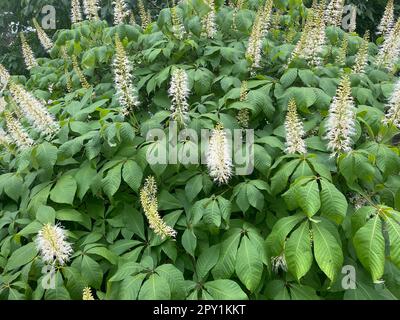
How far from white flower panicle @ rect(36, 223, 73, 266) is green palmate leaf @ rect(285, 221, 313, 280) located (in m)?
1.12

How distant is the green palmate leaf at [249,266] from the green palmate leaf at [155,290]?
13.8 inches

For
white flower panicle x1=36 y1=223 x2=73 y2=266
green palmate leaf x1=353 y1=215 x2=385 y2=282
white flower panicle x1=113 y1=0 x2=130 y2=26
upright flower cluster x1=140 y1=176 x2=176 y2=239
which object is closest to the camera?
green palmate leaf x1=353 y1=215 x2=385 y2=282

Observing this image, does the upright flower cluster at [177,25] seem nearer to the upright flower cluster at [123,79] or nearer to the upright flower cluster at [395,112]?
the upright flower cluster at [123,79]

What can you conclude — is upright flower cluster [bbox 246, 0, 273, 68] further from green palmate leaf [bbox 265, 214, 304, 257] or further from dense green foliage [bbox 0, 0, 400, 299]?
green palmate leaf [bbox 265, 214, 304, 257]

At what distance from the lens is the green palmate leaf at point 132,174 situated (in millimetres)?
2255

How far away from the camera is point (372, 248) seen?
1775mm

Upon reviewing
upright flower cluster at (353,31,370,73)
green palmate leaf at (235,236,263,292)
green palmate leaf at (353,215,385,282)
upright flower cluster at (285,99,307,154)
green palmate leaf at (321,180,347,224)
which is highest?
upright flower cluster at (353,31,370,73)

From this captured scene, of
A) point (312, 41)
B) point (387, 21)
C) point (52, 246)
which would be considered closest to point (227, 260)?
point (52, 246)

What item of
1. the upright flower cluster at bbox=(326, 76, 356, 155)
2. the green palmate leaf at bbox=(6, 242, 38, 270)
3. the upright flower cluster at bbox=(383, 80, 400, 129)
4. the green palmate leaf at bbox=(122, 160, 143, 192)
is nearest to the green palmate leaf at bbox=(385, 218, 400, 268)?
the upright flower cluster at bbox=(326, 76, 356, 155)

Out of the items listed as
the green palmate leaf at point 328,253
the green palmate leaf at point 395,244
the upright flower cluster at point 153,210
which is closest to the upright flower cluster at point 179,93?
the upright flower cluster at point 153,210

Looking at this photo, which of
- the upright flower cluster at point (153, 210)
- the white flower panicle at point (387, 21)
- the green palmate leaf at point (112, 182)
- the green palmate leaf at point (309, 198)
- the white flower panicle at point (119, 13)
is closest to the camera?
the green palmate leaf at point (309, 198)

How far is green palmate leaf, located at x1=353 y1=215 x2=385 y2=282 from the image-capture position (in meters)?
1.76

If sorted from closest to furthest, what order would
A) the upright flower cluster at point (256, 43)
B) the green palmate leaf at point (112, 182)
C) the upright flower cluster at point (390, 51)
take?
1. the green palmate leaf at point (112, 182)
2. the upright flower cluster at point (256, 43)
3. the upright flower cluster at point (390, 51)

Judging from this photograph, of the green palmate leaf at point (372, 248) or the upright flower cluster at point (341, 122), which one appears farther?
the upright flower cluster at point (341, 122)
